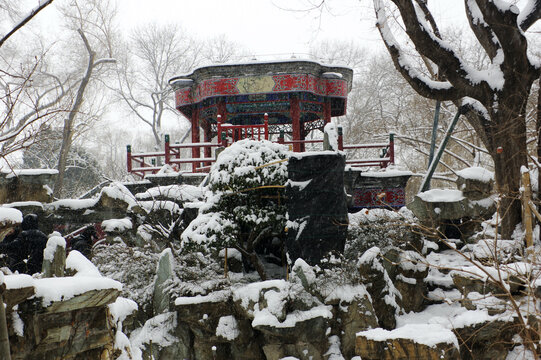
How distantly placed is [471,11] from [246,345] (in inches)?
289

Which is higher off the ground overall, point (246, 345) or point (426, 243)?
point (426, 243)

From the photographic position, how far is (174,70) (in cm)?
2908

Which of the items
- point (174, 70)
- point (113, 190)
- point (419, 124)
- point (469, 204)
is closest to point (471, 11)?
point (469, 204)

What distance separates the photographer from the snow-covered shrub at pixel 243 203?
7.01 metres

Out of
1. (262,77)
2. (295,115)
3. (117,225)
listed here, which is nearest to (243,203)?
(117,225)

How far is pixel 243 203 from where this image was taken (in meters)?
7.32

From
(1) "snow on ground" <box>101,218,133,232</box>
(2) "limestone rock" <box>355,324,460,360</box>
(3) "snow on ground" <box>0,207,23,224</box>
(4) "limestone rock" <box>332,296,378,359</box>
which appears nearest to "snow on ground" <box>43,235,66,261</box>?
(3) "snow on ground" <box>0,207,23,224</box>

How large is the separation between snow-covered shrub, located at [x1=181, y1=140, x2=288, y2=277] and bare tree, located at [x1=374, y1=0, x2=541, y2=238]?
3500mm

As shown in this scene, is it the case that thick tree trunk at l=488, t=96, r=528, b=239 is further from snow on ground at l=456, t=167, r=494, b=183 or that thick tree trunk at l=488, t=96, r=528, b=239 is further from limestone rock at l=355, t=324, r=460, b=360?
limestone rock at l=355, t=324, r=460, b=360

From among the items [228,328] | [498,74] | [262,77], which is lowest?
[228,328]

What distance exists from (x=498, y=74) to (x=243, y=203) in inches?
206

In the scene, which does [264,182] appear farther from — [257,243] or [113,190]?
[113,190]

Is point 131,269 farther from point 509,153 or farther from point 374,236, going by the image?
point 509,153

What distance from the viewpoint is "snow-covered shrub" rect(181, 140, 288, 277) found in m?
7.01
